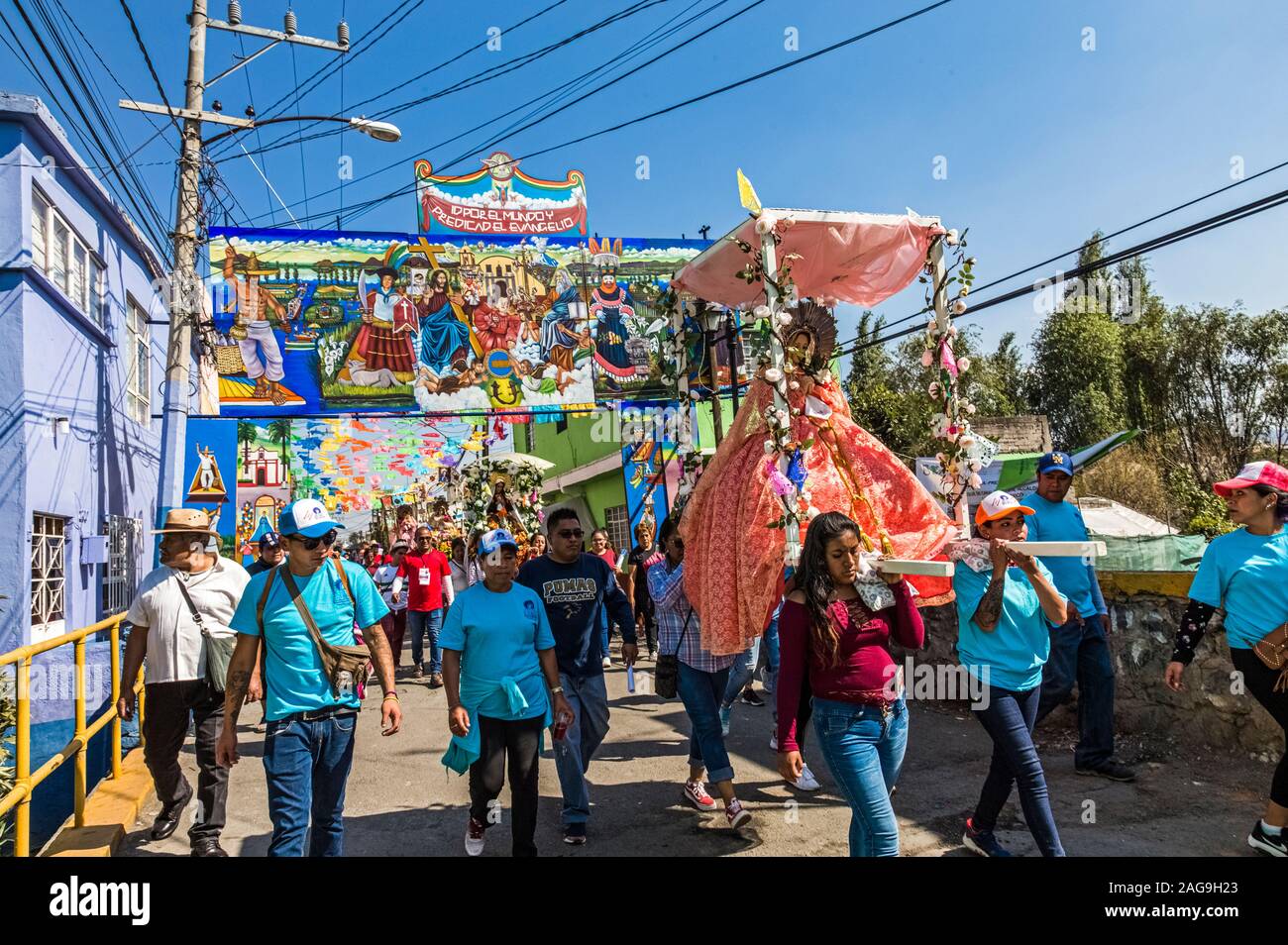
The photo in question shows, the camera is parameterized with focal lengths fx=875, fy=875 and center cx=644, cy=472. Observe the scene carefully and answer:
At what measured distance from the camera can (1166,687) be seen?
21.1 feet

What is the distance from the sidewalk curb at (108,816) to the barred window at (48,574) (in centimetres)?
302

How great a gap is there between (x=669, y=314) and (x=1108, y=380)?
2663cm

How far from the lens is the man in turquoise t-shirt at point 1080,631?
5742 mm

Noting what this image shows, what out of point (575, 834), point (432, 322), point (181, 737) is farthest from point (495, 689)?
point (432, 322)

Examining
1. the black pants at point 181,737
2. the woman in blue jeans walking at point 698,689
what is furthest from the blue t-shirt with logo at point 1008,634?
the black pants at point 181,737

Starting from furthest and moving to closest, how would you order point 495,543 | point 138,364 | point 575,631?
point 138,364 < point 575,631 < point 495,543

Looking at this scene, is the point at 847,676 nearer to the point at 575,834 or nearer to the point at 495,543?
the point at 495,543

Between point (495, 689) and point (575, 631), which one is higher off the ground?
point (575, 631)

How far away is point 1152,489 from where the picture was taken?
21.2m

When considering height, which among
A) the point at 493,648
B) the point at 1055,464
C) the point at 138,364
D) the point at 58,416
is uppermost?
the point at 138,364

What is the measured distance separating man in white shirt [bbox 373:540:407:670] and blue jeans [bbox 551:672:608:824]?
5.74m

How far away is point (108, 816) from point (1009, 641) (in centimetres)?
552

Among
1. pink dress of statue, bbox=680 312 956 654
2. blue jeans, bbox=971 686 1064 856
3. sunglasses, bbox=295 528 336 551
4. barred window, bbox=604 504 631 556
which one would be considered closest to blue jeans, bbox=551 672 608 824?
pink dress of statue, bbox=680 312 956 654

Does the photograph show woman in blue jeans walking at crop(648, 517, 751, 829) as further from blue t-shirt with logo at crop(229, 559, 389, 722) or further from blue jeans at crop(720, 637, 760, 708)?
blue t-shirt with logo at crop(229, 559, 389, 722)
